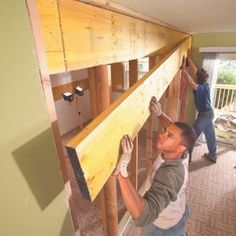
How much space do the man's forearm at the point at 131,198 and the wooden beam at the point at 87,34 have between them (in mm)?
575

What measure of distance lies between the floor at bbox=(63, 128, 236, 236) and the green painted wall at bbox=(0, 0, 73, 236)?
1057mm

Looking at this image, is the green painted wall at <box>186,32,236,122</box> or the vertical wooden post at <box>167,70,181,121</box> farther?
the green painted wall at <box>186,32,236,122</box>

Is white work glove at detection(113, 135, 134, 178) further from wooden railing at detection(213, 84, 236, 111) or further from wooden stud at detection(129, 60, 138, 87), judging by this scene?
wooden railing at detection(213, 84, 236, 111)

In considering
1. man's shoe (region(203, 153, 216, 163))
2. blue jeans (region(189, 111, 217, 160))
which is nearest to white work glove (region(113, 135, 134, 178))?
blue jeans (region(189, 111, 217, 160))

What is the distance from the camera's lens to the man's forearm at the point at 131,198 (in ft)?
3.09

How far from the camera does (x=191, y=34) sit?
3.43 metres

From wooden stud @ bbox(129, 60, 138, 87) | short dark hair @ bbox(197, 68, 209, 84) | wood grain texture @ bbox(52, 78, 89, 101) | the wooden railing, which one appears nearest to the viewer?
wooden stud @ bbox(129, 60, 138, 87)

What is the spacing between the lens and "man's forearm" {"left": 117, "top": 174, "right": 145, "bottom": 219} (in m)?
0.94

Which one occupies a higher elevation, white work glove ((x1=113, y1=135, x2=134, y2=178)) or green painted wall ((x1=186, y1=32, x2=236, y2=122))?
green painted wall ((x1=186, y1=32, x2=236, y2=122))

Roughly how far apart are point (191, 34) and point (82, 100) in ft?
9.56

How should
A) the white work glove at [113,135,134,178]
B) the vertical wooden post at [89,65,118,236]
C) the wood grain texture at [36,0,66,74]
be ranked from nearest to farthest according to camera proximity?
1. the wood grain texture at [36,0,66,74]
2. the white work glove at [113,135,134,178]
3. the vertical wooden post at [89,65,118,236]

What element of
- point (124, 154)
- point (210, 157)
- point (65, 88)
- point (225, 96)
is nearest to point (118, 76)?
point (65, 88)

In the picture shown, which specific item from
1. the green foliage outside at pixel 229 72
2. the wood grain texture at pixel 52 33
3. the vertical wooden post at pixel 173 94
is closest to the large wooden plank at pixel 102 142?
the wood grain texture at pixel 52 33

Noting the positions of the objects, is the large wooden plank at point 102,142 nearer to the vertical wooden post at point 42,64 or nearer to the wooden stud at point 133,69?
the vertical wooden post at point 42,64
